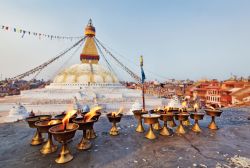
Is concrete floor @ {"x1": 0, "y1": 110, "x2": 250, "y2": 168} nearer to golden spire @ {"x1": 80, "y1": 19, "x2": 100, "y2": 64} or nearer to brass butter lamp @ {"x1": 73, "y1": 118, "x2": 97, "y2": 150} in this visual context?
brass butter lamp @ {"x1": 73, "y1": 118, "x2": 97, "y2": 150}

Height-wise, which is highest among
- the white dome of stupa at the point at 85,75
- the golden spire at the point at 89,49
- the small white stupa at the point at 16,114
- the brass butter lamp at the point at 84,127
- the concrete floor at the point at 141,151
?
the golden spire at the point at 89,49

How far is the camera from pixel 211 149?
3.71 metres

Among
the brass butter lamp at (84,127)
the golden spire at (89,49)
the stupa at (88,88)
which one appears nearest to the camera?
the brass butter lamp at (84,127)

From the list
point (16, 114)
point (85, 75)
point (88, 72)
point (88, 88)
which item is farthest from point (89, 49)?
point (16, 114)

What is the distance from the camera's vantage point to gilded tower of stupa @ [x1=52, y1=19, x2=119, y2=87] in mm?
23891

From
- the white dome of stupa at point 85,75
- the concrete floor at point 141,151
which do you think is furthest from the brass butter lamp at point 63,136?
the white dome of stupa at point 85,75

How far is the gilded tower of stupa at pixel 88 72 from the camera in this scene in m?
23.9

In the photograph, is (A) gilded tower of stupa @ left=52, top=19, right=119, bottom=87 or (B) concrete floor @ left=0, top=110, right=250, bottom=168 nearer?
(B) concrete floor @ left=0, top=110, right=250, bottom=168

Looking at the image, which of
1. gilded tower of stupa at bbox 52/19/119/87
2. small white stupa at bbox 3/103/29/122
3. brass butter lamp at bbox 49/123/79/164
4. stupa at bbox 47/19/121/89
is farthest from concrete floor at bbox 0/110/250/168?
gilded tower of stupa at bbox 52/19/119/87

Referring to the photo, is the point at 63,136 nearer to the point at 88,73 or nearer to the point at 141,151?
the point at 141,151

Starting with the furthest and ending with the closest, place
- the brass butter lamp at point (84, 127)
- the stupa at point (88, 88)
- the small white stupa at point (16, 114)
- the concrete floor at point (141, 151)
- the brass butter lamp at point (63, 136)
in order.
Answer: the stupa at point (88, 88) → the small white stupa at point (16, 114) → the brass butter lamp at point (84, 127) → the concrete floor at point (141, 151) → the brass butter lamp at point (63, 136)

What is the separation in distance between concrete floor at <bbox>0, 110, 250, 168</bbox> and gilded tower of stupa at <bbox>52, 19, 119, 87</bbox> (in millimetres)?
19218

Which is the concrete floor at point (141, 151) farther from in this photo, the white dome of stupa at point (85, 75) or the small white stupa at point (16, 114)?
the white dome of stupa at point (85, 75)

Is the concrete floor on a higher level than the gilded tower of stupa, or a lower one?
lower
